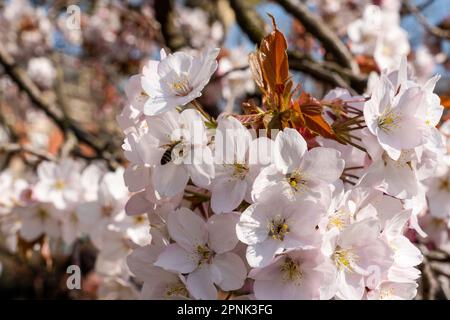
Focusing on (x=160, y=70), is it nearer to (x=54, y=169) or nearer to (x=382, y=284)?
(x=382, y=284)

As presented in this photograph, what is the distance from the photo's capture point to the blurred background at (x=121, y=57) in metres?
1.42

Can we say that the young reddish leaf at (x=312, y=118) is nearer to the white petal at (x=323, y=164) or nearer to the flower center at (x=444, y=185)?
the white petal at (x=323, y=164)

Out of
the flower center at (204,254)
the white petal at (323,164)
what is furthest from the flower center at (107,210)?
the white petal at (323,164)

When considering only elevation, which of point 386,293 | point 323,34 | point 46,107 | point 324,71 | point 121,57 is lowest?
point 386,293

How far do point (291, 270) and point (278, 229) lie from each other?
53 mm

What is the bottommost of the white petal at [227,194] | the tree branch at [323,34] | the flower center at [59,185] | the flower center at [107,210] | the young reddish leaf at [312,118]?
the white petal at [227,194]

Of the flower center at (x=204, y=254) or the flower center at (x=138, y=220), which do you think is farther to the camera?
the flower center at (x=138, y=220)

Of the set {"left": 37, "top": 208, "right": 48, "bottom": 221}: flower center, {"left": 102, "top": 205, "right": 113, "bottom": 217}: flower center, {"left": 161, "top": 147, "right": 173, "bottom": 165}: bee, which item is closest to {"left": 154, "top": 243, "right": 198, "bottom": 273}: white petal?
{"left": 161, "top": 147, "right": 173, "bottom": 165}: bee

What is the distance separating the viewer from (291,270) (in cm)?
62

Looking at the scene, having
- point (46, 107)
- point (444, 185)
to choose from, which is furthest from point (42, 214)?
point (444, 185)

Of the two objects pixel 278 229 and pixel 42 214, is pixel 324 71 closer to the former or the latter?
pixel 278 229

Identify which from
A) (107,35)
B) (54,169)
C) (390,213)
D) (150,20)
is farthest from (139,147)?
(107,35)

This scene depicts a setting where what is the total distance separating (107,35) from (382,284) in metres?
2.84

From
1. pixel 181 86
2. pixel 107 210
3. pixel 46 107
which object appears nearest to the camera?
pixel 181 86
